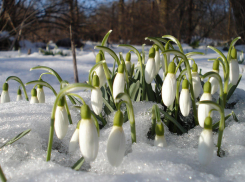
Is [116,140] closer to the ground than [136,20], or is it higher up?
closer to the ground

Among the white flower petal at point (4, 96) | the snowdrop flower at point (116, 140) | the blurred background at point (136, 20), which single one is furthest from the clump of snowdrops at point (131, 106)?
the blurred background at point (136, 20)

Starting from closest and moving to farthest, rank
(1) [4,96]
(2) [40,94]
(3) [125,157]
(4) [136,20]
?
(3) [125,157] → (2) [40,94] → (1) [4,96] → (4) [136,20]

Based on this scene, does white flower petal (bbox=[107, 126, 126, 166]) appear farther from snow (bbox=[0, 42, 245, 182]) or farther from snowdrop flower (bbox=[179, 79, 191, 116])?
snowdrop flower (bbox=[179, 79, 191, 116])

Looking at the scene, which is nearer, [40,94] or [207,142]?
[207,142]

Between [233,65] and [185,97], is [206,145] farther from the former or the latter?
[233,65]

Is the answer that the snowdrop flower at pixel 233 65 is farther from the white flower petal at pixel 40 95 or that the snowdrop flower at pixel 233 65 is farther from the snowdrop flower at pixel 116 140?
the white flower petal at pixel 40 95

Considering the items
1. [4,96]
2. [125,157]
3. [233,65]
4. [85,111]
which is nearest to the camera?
[85,111]

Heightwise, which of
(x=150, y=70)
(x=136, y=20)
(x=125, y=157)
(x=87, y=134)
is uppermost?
(x=136, y=20)

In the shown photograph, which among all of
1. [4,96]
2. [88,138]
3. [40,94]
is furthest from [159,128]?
[4,96]

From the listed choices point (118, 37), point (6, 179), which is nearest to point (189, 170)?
point (6, 179)

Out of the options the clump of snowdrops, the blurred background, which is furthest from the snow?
the blurred background
